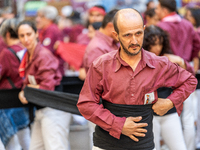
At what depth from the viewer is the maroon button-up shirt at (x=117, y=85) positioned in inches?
81.5

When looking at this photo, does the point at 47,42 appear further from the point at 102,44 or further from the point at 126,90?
the point at 126,90

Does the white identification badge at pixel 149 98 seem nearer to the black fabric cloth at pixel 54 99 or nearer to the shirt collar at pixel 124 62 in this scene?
the shirt collar at pixel 124 62

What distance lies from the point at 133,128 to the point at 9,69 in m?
2.11

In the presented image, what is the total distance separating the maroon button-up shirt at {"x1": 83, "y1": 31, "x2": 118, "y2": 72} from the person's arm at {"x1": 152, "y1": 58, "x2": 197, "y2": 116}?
1.11 metres

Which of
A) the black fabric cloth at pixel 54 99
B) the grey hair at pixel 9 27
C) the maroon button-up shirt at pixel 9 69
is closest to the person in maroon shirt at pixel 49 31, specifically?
the grey hair at pixel 9 27

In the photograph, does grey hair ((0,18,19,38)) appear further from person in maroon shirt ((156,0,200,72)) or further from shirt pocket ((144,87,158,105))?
shirt pocket ((144,87,158,105))

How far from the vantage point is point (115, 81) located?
2.11 metres

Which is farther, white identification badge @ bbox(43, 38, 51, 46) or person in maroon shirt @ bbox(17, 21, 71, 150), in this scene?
white identification badge @ bbox(43, 38, 51, 46)

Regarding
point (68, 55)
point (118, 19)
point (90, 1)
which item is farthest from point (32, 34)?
point (90, 1)

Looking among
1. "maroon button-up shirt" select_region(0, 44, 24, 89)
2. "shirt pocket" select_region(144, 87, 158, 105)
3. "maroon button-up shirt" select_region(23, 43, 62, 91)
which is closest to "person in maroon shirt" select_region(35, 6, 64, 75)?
"maroon button-up shirt" select_region(0, 44, 24, 89)

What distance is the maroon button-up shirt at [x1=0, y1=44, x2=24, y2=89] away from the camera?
3600 millimetres

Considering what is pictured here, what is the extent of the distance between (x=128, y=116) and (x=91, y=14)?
3.45 meters

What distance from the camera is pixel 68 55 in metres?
4.64

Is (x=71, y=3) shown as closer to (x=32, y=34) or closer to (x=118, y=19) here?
(x=32, y=34)
